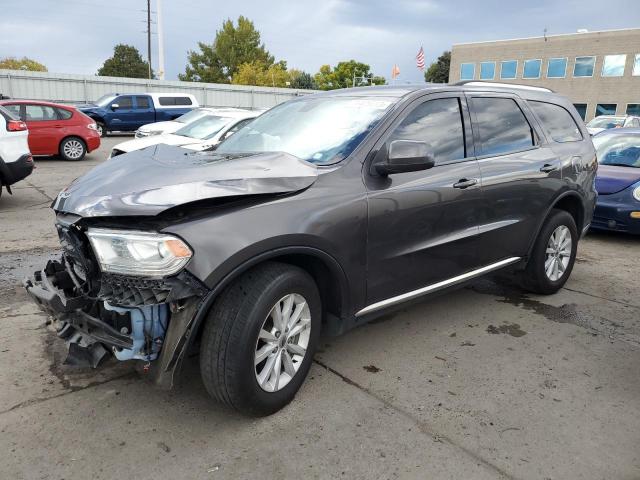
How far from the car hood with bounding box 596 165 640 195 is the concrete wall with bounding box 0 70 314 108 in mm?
16283

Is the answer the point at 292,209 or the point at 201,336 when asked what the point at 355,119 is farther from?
the point at 201,336

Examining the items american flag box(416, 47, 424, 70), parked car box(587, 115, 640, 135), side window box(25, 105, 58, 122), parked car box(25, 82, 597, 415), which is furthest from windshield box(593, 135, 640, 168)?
american flag box(416, 47, 424, 70)

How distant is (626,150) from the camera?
7.99 metres

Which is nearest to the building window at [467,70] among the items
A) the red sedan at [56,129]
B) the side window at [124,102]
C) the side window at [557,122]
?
the side window at [124,102]

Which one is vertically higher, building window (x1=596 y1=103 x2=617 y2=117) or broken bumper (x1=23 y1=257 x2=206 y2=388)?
building window (x1=596 y1=103 x2=617 y2=117)

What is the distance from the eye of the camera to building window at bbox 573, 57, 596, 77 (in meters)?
45.3

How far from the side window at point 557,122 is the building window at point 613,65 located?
4641cm

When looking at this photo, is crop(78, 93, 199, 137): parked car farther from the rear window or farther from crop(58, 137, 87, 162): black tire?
crop(58, 137, 87, 162): black tire

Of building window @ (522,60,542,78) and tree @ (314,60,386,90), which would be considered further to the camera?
tree @ (314,60,386,90)

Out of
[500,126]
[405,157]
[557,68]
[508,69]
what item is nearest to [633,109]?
[557,68]

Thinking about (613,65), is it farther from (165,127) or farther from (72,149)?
(72,149)

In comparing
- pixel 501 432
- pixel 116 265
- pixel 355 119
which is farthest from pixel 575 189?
pixel 116 265

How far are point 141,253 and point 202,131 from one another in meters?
8.32

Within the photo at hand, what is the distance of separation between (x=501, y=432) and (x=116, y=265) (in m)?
2.14
